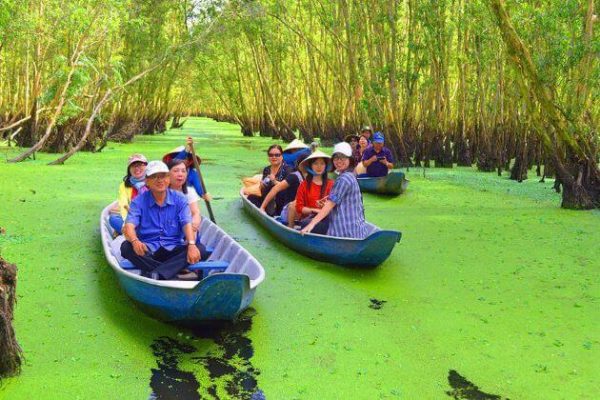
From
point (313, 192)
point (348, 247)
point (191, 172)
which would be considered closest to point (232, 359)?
point (348, 247)

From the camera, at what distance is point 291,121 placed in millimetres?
34188

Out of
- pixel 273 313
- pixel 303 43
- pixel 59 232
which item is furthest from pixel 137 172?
pixel 303 43

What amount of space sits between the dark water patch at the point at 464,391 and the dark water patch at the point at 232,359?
1.02 m

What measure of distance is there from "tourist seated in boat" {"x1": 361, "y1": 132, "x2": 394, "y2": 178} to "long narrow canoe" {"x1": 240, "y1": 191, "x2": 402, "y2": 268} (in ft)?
15.6

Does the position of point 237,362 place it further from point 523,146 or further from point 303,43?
point 303,43

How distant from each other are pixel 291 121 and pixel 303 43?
7099 millimetres

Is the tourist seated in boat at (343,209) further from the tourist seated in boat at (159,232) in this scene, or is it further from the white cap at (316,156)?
the tourist seated in boat at (159,232)

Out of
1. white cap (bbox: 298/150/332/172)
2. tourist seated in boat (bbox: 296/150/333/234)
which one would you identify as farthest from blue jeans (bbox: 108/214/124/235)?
white cap (bbox: 298/150/332/172)

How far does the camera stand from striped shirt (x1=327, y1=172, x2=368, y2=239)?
6.54 m

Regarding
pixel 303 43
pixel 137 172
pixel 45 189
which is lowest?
pixel 45 189

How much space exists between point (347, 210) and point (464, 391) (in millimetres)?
2896

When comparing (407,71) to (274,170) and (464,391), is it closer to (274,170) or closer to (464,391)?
(274,170)

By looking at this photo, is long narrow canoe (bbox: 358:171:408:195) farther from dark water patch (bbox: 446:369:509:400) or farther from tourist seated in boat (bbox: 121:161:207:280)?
dark water patch (bbox: 446:369:509:400)

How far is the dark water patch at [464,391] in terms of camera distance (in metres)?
3.91
